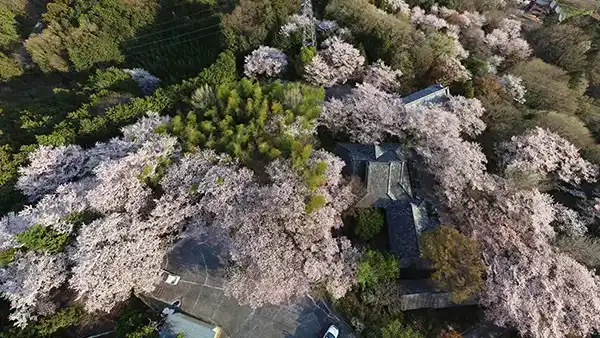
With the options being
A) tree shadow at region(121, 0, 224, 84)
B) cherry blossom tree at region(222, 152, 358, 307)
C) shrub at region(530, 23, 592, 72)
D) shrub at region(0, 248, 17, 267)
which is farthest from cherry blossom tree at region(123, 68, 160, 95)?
shrub at region(530, 23, 592, 72)

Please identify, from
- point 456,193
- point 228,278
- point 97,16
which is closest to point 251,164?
Result: point 228,278

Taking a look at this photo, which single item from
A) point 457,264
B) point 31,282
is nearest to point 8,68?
point 31,282

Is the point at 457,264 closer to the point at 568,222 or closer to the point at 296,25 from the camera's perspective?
the point at 568,222

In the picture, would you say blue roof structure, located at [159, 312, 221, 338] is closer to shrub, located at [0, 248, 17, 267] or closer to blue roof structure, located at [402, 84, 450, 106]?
shrub, located at [0, 248, 17, 267]

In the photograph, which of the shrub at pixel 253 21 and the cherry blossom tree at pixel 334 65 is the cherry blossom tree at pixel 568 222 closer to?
the cherry blossom tree at pixel 334 65

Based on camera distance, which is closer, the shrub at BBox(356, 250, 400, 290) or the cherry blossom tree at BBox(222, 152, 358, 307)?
the cherry blossom tree at BBox(222, 152, 358, 307)
